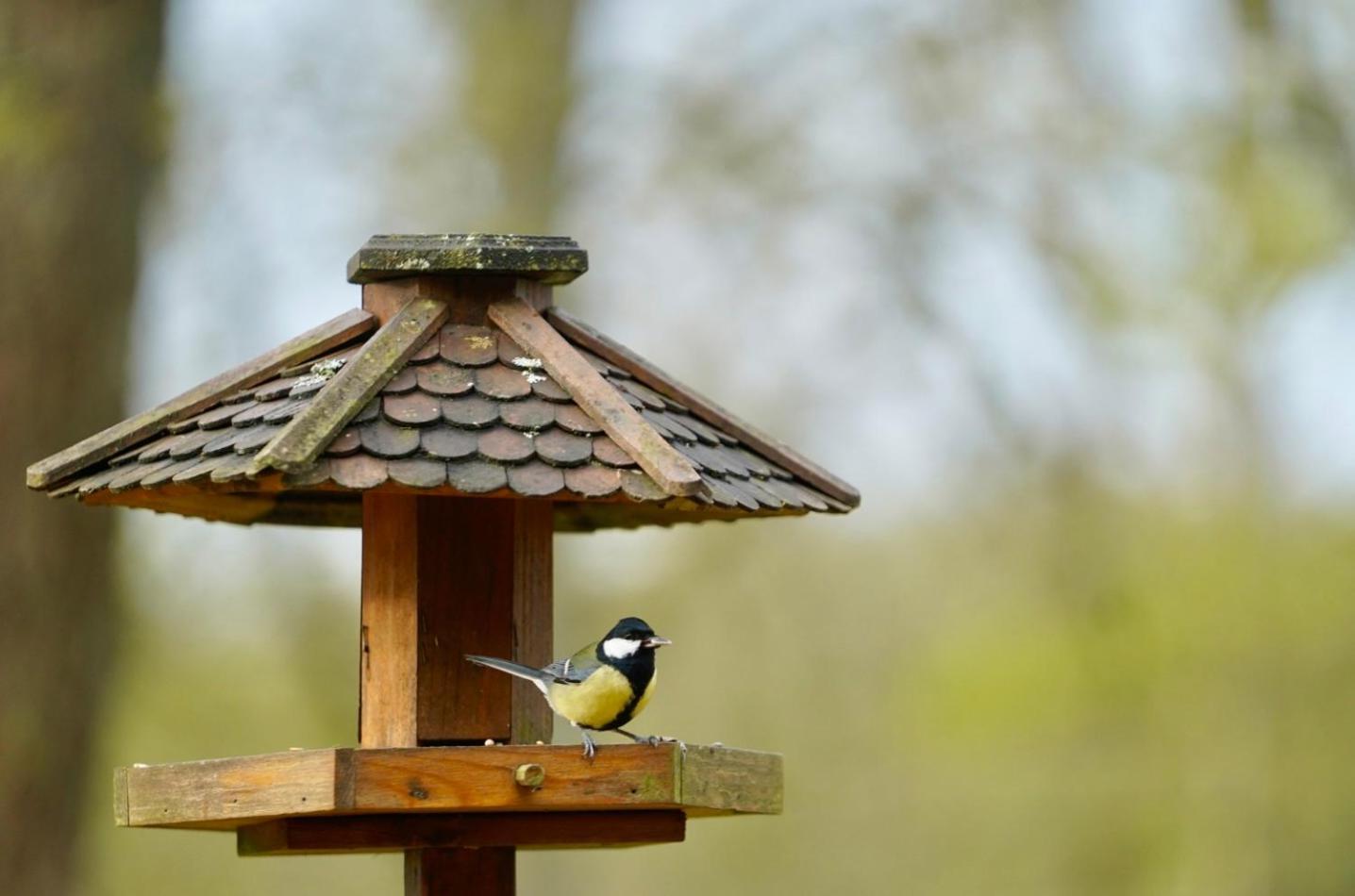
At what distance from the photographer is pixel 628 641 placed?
4.07 m

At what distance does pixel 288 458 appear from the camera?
3.42 meters

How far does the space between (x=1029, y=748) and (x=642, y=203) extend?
4317mm

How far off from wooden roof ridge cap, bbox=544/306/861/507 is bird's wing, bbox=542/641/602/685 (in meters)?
0.65

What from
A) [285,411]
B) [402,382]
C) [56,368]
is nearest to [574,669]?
[402,382]

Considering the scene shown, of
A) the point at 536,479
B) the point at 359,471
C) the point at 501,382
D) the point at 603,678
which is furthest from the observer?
the point at 603,678

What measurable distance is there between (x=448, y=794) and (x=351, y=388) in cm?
84

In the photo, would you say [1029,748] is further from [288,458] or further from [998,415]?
[288,458]

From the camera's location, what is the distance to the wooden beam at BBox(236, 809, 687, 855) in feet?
12.5

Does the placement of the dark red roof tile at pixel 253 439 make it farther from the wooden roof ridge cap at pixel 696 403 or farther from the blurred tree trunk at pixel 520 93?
the blurred tree trunk at pixel 520 93

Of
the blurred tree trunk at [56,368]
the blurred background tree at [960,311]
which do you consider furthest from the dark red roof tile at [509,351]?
the blurred background tree at [960,311]

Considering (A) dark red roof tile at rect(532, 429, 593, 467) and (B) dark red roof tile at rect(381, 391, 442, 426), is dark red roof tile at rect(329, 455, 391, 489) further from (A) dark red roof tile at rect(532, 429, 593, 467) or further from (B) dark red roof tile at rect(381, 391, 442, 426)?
(A) dark red roof tile at rect(532, 429, 593, 467)

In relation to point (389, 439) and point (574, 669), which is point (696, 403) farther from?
point (389, 439)

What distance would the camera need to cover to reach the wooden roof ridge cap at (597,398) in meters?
3.61

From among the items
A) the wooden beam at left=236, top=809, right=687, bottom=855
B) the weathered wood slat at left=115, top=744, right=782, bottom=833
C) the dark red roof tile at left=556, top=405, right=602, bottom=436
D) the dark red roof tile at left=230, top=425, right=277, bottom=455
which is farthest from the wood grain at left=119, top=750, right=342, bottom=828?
the dark red roof tile at left=556, top=405, right=602, bottom=436
